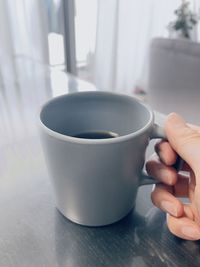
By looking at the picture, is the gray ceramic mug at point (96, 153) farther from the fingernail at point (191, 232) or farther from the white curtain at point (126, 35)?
the white curtain at point (126, 35)

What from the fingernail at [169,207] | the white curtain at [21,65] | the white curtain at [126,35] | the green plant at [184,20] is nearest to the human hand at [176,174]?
the fingernail at [169,207]

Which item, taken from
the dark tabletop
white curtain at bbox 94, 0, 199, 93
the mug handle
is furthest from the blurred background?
the mug handle

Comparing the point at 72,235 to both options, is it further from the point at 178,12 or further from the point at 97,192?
the point at 178,12

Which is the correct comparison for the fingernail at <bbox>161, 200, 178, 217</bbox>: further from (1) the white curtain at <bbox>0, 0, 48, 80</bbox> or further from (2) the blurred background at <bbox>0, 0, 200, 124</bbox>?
(1) the white curtain at <bbox>0, 0, 48, 80</bbox>

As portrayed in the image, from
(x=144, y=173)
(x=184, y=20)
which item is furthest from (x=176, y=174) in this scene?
(x=184, y=20)

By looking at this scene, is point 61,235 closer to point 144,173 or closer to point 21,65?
point 144,173

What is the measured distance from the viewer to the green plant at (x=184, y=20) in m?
1.70

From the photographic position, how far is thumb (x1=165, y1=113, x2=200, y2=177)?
0.83ft

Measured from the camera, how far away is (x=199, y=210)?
0.25 m

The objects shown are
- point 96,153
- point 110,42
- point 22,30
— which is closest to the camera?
point 96,153

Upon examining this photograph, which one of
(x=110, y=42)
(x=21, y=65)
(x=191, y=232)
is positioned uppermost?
(x=191, y=232)

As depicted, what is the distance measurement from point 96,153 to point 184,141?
88 millimetres

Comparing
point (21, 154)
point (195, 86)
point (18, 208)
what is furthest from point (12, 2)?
point (18, 208)

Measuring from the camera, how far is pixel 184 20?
1720 millimetres
